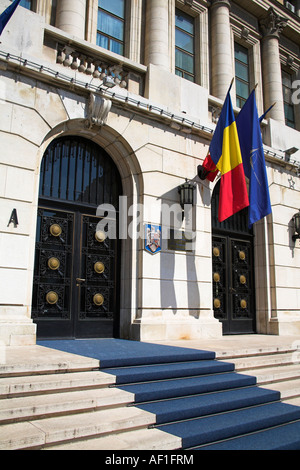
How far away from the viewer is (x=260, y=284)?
41.8 feet

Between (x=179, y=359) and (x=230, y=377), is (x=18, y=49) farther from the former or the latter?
(x=230, y=377)

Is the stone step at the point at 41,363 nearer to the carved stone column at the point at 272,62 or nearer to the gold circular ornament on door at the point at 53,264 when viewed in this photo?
the gold circular ornament on door at the point at 53,264

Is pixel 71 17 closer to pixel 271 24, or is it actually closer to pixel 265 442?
pixel 271 24

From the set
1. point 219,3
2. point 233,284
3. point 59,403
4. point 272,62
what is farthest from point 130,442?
point 272,62

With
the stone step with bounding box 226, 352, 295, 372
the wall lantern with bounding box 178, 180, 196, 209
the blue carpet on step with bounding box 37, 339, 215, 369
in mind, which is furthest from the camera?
the wall lantern with bounding box 178, 180, 196, 209

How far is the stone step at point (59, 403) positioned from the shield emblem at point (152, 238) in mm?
4753

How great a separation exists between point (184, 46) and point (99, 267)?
8.18 metres

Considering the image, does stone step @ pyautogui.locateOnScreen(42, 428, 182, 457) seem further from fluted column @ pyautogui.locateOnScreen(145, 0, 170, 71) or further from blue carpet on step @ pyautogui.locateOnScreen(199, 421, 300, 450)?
fluted column @ pyautogui.locateOnScreen(145, 0, 170, 71)

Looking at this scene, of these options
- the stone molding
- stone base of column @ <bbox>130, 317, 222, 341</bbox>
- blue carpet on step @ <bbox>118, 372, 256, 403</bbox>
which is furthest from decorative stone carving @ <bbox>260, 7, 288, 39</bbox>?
blue carpet on step @ <bbox>118, 372, 256, 403</bbox>

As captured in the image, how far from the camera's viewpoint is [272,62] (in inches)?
Result: 596

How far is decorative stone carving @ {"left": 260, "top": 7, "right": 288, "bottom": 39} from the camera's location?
A: 15301mm

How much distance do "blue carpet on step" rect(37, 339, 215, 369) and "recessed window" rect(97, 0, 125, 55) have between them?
319 inches

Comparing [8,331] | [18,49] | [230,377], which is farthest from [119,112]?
[230,377]
